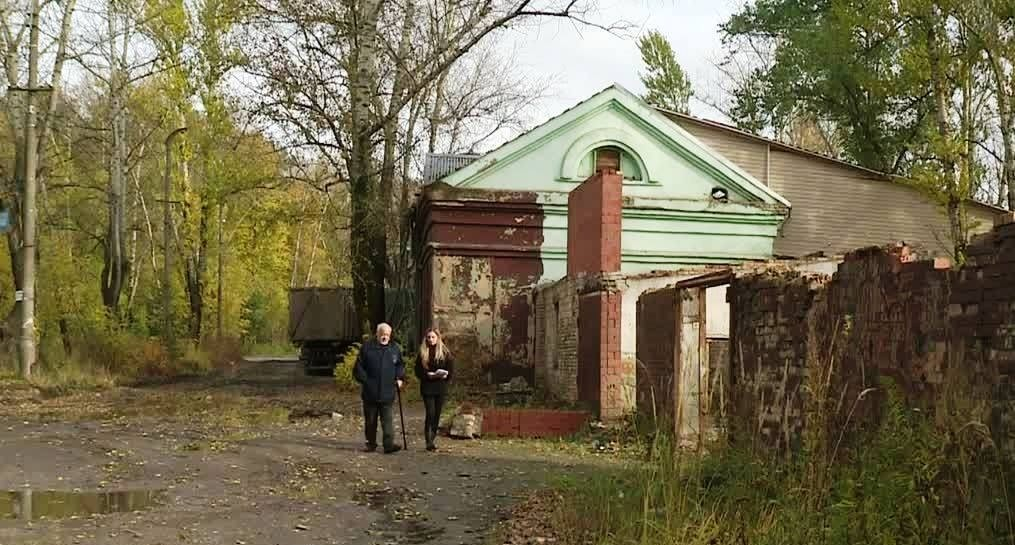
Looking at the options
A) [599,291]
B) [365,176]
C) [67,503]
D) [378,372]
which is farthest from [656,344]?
[365,176]

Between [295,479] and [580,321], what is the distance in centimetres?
786

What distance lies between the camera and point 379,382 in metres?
14.1

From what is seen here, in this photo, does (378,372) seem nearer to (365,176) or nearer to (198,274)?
(365,176)

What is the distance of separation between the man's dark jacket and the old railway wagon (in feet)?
72.7

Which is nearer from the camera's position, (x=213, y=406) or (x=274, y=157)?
(x=213, y=406)

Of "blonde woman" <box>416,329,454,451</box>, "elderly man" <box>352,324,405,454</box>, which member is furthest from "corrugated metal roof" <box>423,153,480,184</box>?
"elderly man" <box>352,324,405,454</box>

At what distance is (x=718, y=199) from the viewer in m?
25.7

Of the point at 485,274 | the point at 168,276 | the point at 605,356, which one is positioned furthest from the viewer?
the point at 168,276

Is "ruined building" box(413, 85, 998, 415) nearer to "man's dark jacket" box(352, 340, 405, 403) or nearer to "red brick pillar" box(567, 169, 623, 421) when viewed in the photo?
"red brick pillar" box(567, 169, 623, 421)

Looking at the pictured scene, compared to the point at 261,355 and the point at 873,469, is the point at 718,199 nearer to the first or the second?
the point at 873,469

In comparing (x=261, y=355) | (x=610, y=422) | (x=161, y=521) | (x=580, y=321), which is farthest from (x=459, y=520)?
(x=261, y=355)

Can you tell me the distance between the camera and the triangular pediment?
82.8 ft

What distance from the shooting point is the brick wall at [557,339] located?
1912 cm

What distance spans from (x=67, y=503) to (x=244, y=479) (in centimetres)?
208
